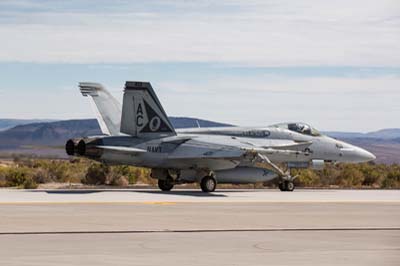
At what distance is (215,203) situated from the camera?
30.8 meters

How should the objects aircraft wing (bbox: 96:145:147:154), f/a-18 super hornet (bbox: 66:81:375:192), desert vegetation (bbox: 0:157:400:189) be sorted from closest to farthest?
1. aircraft wing (bbox: 96:145:147:154)
2. f/a-18 super hornet (bbox: 66:81:375:192)
3. desert vegetation (bbox: 0:157:400:189)

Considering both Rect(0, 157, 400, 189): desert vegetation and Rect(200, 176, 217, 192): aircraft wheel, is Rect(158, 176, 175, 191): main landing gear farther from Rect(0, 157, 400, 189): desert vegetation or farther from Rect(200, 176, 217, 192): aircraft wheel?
Rect(0, 157, 400, 189): desert vegetation

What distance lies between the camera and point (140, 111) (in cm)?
3756

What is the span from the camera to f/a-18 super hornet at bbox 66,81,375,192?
3719 centimetres

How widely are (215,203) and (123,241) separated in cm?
1279

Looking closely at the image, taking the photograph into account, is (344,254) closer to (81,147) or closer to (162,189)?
(81,147)

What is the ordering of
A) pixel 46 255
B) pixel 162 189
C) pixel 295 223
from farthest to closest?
pixel 162 189 < pixel 295 223 < pixel 46 255

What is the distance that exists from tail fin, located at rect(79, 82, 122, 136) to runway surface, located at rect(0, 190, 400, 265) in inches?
373

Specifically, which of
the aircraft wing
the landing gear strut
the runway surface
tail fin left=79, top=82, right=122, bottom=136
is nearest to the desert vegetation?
tail fin left=79, top=82, right=122, bottom=136

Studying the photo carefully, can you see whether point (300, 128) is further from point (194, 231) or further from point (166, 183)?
point (194, 231)

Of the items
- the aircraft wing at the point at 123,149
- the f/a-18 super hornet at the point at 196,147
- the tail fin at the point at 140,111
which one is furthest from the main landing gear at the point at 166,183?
the aircraft wing at the point at 123,149

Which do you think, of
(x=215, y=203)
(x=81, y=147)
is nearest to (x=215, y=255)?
(x=215, y=203)

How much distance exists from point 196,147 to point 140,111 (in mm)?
2580

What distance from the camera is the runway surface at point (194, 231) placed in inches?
622
